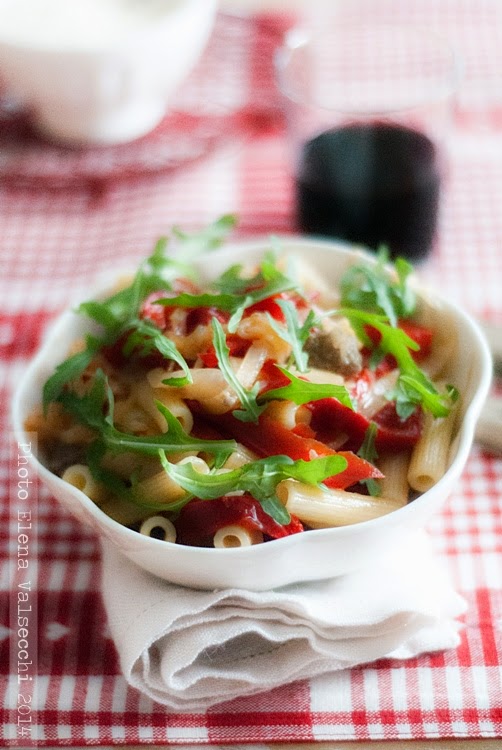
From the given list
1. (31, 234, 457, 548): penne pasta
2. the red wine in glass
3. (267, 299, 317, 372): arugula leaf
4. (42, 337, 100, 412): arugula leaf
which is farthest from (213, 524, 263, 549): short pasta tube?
the red wine in glass

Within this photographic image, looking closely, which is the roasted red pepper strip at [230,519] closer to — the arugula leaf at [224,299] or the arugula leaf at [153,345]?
the arugula leaf at [153,345]

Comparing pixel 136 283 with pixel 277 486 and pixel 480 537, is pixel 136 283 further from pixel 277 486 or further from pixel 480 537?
pixel 480 537

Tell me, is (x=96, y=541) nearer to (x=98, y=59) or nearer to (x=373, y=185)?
(x=373, y=185)

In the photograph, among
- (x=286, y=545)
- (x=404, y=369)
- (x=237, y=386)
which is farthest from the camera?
(x=404, y=369)

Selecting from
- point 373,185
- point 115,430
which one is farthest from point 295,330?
point 373,185

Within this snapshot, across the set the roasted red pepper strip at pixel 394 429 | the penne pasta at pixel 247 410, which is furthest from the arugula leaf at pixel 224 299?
the roasted red pepper strip at pixel 394 429

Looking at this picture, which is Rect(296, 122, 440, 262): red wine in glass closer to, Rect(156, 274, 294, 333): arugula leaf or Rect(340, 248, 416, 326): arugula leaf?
Rect(340, 248, 416, 326): arugula leaf

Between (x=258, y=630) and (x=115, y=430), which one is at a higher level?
(x=115, y=430)
